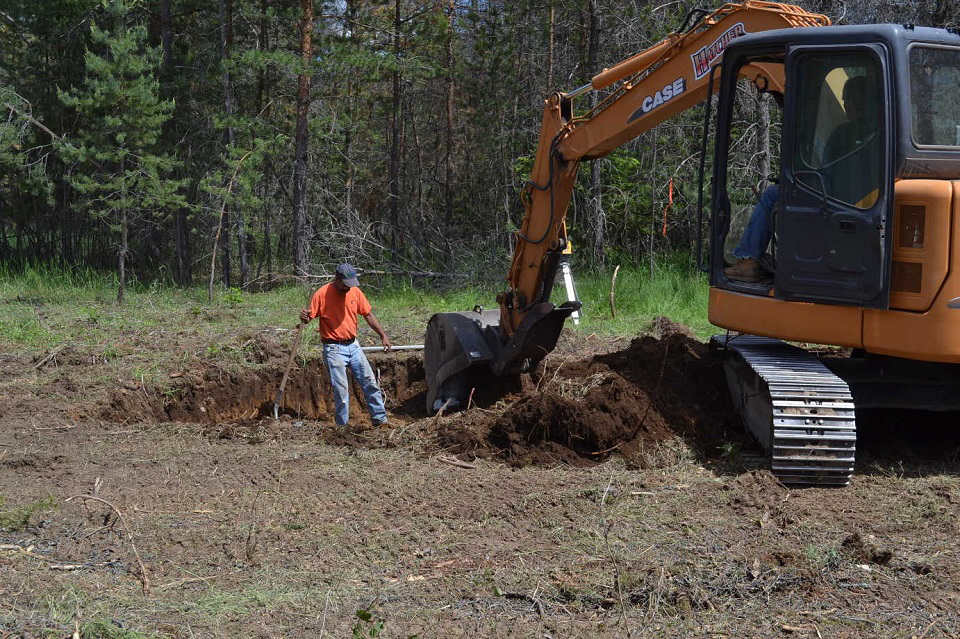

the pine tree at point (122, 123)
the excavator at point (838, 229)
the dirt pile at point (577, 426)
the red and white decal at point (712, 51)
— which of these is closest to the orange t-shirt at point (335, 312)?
the dirt pile at point (577, 426)

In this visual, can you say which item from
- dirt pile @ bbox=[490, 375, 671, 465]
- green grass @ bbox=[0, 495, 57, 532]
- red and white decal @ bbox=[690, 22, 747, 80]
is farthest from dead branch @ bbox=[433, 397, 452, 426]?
red and white decal @ bbox=[690, 22, 747, 80]

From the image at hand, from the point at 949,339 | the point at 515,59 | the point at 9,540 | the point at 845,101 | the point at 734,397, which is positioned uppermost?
the point at 515,59

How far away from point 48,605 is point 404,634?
176 centimetres

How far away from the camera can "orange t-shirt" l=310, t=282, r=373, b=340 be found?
9.42m

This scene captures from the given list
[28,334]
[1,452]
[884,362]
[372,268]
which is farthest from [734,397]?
[372,268]

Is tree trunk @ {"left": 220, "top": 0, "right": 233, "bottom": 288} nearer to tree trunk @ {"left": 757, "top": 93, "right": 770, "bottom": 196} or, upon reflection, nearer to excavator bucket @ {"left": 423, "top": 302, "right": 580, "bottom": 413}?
tree trunk @ {"left": 757, "top": 93, "right": 770, "bottom": 196}

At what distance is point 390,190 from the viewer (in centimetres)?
2242

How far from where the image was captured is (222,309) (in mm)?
14711

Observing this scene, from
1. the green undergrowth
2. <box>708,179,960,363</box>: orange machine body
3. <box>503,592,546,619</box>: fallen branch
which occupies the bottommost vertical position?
<box>503,592,546,619</box>: fallen branch

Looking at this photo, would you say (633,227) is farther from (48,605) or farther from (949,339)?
(48,605)

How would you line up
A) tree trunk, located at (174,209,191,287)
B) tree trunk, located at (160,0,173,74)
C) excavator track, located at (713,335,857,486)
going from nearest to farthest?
excavator track, located at (713,335,857,486) → tree trunk, located at (160,0,173,74) → tree trunk, located at (174,209,191,287)

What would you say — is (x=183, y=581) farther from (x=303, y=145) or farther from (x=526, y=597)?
(x=303, y=145)

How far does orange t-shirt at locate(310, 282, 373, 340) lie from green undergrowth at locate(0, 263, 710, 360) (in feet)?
7.31

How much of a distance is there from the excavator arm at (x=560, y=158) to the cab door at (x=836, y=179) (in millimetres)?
550
